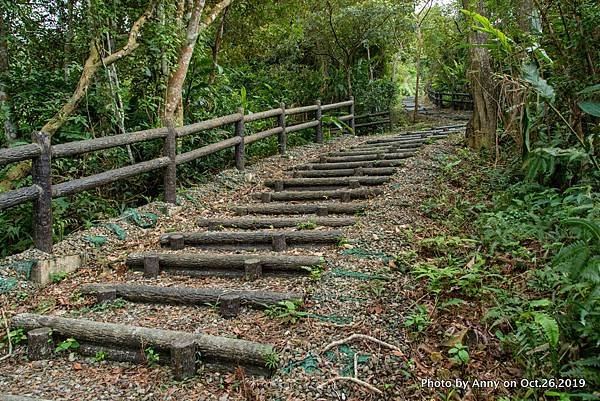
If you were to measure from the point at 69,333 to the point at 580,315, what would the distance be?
2953 mm

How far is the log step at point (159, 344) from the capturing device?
2.72m

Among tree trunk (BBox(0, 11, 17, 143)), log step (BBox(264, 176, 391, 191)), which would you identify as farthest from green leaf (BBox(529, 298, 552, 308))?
tree trunk (BBox(0, 11, 17, 143))

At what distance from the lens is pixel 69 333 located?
316cm

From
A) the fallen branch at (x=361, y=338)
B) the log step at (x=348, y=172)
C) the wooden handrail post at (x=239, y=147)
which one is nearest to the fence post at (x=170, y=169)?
the wooden handrail post at (x=239, y=147)

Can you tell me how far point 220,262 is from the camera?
3980 millimetres

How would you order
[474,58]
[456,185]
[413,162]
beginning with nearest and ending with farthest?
1. [456,185]
2. [413,162]
3. [474,58]

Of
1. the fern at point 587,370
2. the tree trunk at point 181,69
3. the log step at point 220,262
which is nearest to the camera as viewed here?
the fern at point 587,370

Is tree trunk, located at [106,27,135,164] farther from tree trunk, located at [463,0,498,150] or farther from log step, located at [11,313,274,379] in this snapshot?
tree trunk, located at [463,0,498,150]

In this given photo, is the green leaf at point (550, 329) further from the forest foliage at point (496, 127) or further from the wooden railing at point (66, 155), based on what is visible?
the wooden railing at point (66, 155)

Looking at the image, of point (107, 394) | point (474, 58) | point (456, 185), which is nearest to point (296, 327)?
point (107, 394)

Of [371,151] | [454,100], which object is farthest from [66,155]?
[454,100]

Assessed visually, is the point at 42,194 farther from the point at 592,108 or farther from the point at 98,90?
the point at 592,108

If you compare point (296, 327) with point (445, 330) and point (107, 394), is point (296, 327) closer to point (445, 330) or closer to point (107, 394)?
point (445, 330)

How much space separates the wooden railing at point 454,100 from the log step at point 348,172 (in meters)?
13.9
